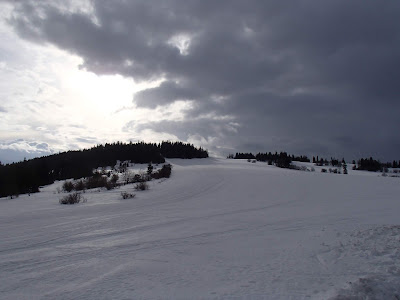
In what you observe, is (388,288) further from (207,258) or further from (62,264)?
(62,264)

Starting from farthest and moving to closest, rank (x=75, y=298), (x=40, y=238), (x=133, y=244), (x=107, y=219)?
(x=107, y=219), (x=40, y=238), (x=133, y=244), (x=75, y=298)

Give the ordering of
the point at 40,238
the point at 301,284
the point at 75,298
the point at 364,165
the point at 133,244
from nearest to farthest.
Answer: the point at 75,298 < the point at 301,284 < the point at 133,244 < the point at 40,238 < the point at 364,165

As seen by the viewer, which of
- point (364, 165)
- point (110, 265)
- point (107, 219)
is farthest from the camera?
point (364, 165)

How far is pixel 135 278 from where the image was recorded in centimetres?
341

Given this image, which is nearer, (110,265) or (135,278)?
(135,278)

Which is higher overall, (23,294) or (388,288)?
(388,288)

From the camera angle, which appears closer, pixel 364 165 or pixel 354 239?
pixel 354 239

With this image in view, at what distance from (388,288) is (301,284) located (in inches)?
39.8

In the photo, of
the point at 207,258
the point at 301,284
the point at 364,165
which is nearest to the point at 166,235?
the point at 207,258

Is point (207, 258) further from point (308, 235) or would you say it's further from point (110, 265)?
point (308, 235)

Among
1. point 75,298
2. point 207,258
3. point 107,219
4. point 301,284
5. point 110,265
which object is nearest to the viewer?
point 75,298

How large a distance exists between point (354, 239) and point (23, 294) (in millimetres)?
5886

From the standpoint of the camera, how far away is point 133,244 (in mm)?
4945

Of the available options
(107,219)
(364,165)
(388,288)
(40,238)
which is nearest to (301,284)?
(388,288)
